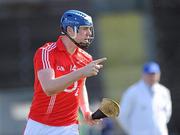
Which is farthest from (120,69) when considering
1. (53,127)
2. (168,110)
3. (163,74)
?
(53,127)

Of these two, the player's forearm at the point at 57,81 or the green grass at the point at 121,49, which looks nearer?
the player's forearm at the point at 57,81

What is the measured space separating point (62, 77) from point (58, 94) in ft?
1.35

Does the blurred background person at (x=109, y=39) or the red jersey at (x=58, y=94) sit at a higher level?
the red jersey at (x=58, y=94)

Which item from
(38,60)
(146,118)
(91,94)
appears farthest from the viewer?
(91,94)

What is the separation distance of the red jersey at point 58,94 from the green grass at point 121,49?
33.6 ft

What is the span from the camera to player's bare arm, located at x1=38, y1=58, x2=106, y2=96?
6.33 m

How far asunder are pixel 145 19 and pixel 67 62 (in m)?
10.8

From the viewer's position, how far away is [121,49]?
58.5 feet

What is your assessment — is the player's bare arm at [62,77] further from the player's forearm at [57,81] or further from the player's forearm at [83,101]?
the player's forearm at [83,101]

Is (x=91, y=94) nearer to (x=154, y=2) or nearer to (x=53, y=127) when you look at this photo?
(x=154, y=2)

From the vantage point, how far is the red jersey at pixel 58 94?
6.72 meters

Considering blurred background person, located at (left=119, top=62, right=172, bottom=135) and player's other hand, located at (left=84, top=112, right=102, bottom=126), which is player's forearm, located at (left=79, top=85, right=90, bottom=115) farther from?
blurred background person, located at (left=119, top=62, right=172, bottom=135)

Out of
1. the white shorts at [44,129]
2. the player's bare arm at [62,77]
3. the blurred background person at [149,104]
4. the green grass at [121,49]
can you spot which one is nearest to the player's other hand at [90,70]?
the player's bare arm at [62,77]

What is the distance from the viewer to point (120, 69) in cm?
1772
